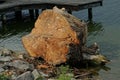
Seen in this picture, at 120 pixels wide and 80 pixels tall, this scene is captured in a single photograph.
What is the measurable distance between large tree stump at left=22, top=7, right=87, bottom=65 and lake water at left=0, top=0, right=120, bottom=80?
1796 mm

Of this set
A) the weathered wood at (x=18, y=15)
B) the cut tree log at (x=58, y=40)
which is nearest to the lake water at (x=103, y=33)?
the weathered wood at (x=18, y=15)

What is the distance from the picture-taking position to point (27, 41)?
20.7 meters

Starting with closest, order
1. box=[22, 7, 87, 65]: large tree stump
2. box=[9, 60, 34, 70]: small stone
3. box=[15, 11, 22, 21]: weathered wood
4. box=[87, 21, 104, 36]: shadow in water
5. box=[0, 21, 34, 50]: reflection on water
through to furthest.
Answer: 1. box=[9, 60, 34, 70]: small stone
2. box=[22, 7, 87, 65]: large tree stump
3. box=[0, 21, 34, 50]: reflection on water
4. box=[87, 21, 104, 36]: shadow in water
5. box=[15, 11, 22, 21]: weathered wood

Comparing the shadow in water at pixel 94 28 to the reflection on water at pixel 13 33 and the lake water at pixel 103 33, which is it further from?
the reflection on water at pixel 13 33

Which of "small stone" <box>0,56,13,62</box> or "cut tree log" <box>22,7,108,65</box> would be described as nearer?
"small stone" <box>0,56,13,62</box>

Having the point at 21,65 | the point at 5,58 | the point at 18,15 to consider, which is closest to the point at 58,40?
the point at 21,65

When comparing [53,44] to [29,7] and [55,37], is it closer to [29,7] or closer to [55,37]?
[55,37]

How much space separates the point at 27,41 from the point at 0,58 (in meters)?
1.75

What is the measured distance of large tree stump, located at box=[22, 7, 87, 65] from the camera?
19.7 metres

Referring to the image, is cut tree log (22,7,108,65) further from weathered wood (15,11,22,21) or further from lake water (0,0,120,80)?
weathered wood (15,11,22,21)

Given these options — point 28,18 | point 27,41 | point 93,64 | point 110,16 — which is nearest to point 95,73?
Result: point 93,64

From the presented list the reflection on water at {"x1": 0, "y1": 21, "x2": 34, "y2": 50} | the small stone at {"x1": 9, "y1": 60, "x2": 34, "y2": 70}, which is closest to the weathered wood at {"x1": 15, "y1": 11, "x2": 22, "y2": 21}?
the reflection on water at {"x1": 0, "y1": 21, "x2": 34, "y2": 50}

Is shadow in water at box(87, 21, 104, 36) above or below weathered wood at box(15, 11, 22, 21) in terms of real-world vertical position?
below

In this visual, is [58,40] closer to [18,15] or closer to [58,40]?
[58,40]
